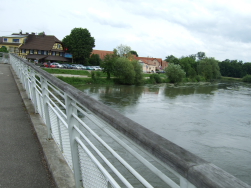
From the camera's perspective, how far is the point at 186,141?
12883 mm

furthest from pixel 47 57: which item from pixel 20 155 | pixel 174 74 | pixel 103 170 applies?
pixel 103 170

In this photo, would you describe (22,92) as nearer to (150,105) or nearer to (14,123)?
(14,123)

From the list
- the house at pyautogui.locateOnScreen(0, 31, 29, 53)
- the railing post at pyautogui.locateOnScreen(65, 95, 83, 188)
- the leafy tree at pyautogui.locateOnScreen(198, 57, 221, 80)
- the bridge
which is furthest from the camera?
the leafy tree at pyautogui.locateOnScreen(198, 57, 221, 80)

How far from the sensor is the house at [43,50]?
2159 inches

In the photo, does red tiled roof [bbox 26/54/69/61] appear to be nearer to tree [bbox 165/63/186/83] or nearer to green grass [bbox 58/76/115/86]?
green grass [bbox 58/76/115/86]

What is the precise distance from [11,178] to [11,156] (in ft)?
1.78

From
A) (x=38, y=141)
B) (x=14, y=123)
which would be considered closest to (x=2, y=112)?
(x=14, y=123)

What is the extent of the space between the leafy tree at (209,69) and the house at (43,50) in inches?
1289

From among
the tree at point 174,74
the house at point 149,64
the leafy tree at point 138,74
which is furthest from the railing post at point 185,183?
the house at point 149,64

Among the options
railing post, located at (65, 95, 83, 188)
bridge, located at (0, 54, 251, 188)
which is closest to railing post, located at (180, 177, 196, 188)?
bridge, located at (0, 54, 251, 188)

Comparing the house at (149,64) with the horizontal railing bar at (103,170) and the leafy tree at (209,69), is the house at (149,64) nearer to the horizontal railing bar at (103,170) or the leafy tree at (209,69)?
the leafy tree at (209,69)

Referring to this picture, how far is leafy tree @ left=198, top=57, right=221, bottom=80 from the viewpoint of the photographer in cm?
6127

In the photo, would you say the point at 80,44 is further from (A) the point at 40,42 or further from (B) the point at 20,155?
(B) the point at 20,155

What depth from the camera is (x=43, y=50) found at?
5581 centimetres
